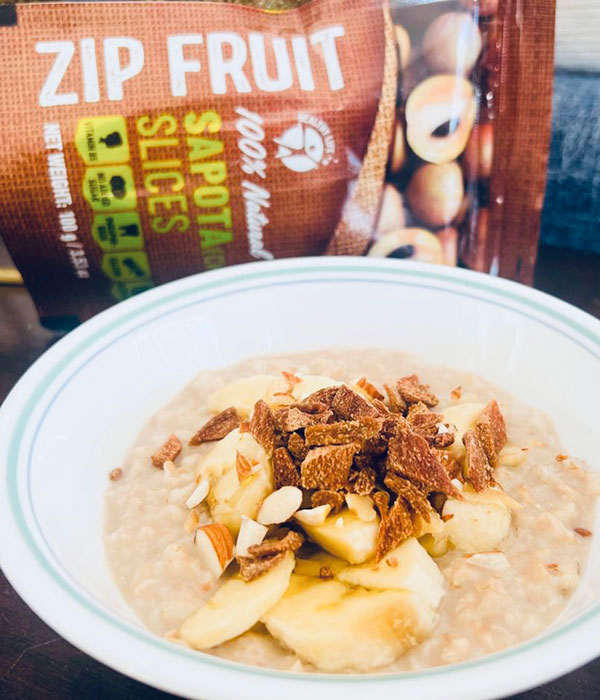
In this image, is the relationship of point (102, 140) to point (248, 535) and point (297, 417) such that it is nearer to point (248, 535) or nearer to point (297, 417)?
point (297, 417)

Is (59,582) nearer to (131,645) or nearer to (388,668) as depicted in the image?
(131,645)

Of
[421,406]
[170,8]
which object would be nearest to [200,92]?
[170,8]

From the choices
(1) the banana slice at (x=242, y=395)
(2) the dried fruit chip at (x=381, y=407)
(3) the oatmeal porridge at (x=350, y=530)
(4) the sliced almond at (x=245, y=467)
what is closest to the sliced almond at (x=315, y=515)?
(3) the oatmeal porridge at (x=350, y=530)

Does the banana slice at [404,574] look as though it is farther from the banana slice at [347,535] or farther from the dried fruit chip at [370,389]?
the dried fruit chip at [370,389]

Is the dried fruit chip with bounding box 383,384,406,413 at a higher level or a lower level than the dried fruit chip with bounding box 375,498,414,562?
lower

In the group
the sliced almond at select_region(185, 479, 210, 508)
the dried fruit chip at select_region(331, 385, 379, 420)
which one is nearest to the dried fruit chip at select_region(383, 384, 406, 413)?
the dried fruit chip at select_region(331, 385, 379, 420)

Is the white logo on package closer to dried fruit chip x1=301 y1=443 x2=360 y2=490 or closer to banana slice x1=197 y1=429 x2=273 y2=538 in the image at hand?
banana slice x1=197 y1=429 x2=273 y2=538
